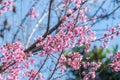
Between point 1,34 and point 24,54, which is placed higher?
point 1,34

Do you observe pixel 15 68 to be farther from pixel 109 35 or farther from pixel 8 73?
pixel 109 35

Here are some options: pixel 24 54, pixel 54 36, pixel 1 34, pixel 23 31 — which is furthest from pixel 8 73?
pixel 1 34

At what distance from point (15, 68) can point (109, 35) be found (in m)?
1.70

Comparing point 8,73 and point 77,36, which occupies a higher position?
point 77,36

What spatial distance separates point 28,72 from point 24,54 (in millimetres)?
753

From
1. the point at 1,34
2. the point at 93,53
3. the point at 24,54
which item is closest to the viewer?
the point at 24,54

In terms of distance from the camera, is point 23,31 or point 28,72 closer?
point 28,72

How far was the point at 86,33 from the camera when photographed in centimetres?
553

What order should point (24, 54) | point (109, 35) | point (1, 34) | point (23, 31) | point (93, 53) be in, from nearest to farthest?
1. point (24, 54)
2. point (109, 35)
3. point (23, 31)
4. point (1, 34)
5. point (93, 53)

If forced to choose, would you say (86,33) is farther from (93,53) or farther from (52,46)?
(93,53)

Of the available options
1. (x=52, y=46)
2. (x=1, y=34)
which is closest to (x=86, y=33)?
(x=52, y=46)

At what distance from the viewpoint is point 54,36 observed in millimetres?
4941

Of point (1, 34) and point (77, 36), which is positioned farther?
point (1, 34)

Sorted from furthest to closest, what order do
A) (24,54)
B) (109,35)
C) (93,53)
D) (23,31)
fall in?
(93,53)
(23,31)
(109,35)
(24,54)
